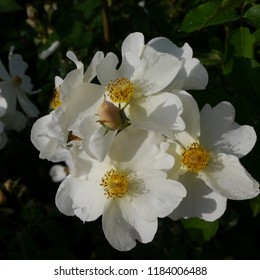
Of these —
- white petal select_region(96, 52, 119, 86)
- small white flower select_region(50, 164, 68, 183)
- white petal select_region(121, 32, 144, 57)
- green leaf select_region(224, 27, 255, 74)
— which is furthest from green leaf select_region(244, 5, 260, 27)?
small white flower select_region(50, 164, 68, 183)

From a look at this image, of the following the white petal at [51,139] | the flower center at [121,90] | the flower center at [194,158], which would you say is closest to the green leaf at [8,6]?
the white petal at [51,139]

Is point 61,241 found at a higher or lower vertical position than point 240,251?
higher

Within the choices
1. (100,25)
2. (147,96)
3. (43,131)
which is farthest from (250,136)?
(100,25)

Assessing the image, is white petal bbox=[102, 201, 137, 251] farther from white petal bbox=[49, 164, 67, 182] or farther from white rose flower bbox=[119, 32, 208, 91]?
white petal bbox=[49, 164, 67, 182]

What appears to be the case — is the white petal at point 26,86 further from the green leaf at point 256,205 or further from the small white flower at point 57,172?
the green leaf at point 256,205

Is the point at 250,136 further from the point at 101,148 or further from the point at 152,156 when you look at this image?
the point at 101,148

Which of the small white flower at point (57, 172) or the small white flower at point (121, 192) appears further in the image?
the small white flower at point (57, 172)
